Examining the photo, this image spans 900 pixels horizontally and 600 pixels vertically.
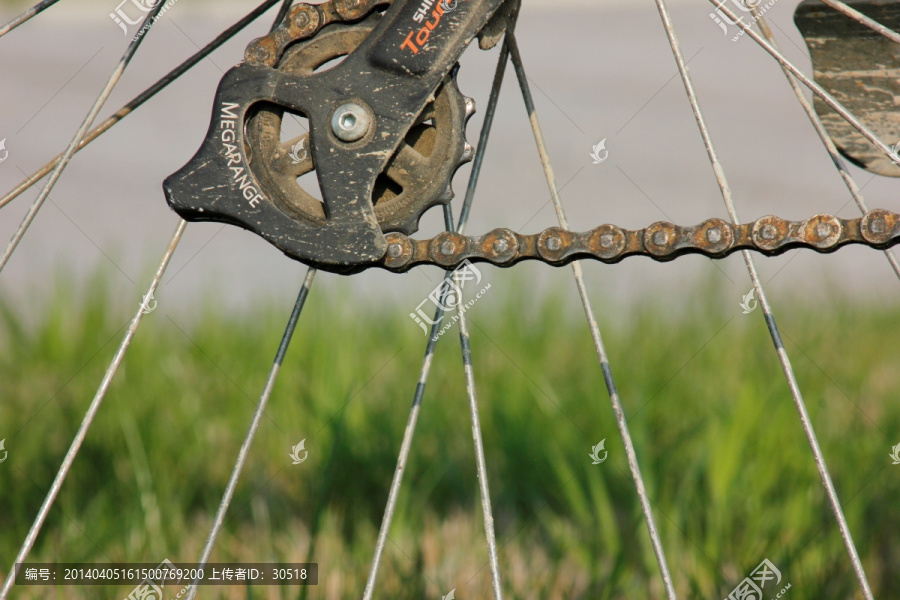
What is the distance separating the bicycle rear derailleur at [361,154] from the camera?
1.25m

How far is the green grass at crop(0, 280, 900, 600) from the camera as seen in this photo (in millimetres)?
2094

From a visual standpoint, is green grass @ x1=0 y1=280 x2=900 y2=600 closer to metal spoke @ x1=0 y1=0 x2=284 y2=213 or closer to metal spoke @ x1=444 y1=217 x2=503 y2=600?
metal spoke @ x1=444 y1=217 x2=503 y2=600

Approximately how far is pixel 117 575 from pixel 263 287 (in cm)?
175

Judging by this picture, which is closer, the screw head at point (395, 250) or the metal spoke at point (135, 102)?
the screw head at point (395, 250)

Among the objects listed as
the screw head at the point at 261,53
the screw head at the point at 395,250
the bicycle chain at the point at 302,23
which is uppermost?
the bicycle chain at the point at 302,23

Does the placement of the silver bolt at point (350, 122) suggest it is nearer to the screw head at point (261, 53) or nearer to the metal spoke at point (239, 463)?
the screw head at point (261, 53)

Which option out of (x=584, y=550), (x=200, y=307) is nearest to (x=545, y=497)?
(x=584, y=550)

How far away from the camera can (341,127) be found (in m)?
1.27

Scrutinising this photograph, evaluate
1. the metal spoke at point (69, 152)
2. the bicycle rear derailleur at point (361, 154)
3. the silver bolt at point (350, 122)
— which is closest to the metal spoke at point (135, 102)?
the metal spoke at point (69, 152)

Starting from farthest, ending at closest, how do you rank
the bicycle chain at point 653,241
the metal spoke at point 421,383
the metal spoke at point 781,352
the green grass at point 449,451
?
the green grass at point 449,451 → the metal spoke at point 421,383 → the metal spoke at point 781,352 → the bicycle chain at point 653,241

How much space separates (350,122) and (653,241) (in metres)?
0.46

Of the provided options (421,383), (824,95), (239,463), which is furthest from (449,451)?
(824,95)

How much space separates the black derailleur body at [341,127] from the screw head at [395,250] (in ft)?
0.07

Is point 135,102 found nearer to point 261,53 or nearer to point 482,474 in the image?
point 261,53
